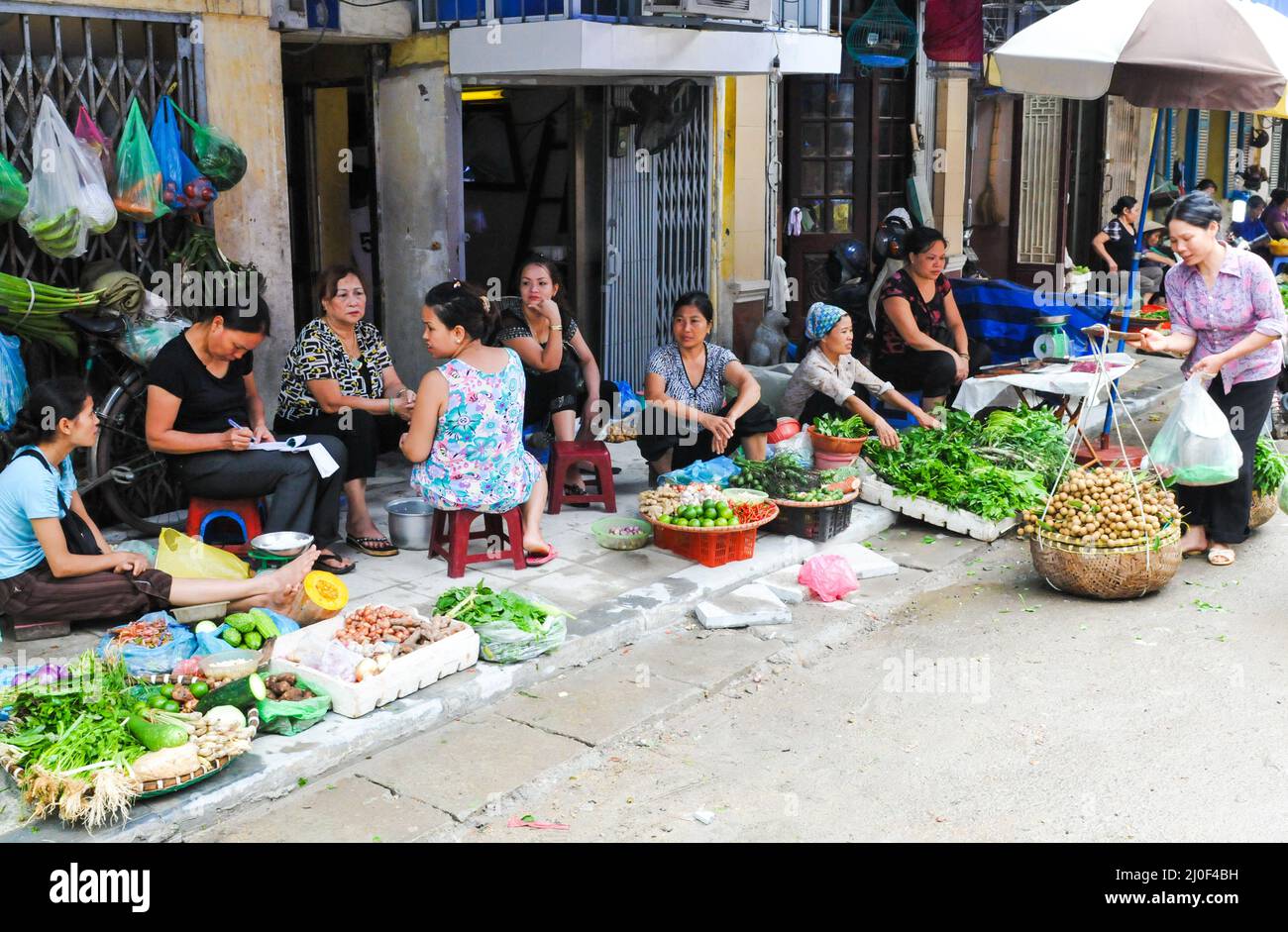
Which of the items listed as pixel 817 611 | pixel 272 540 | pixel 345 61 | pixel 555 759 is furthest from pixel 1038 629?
pixel 345 61

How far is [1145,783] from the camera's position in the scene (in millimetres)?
4887

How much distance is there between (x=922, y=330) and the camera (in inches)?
384

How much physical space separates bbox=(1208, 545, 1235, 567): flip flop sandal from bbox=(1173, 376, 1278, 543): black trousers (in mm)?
74

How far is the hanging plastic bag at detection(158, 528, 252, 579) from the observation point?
239 inches

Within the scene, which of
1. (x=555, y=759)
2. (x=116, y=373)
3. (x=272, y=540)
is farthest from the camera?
(x=116, y=373)

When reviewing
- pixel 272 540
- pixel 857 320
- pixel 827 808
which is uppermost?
pixel 857 320

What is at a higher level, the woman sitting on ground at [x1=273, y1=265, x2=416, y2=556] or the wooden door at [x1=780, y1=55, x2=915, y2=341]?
the wooden door at [x1=780, y1=55, x2=915, y2=341]

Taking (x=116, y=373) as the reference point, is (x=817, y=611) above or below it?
below

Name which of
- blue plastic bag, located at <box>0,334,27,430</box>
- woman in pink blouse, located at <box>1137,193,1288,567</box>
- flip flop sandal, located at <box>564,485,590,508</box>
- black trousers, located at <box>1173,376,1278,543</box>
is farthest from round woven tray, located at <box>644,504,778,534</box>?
blue plastic bag, located at <box>0,334,27,430</box>

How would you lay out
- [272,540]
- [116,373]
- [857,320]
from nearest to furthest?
[272,540] → [116,373] → [857,320]

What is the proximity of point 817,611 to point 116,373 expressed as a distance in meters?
3.87

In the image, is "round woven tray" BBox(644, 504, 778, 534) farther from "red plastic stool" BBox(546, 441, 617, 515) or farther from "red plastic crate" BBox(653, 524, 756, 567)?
"red plastic stool" BBox(546, 441, 617, 515)

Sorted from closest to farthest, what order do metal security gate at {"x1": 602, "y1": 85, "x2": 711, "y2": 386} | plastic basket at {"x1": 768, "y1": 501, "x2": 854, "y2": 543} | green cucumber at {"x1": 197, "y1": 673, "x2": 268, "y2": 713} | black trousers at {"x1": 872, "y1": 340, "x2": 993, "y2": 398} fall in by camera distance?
green cucumber at {"x1": 197, "y1": 673, "x2": 268, "y2": 713} < plastic basket at {"x1": 768, "y1": 501, "x2": 854, "y2": 543} < black trousers at {"x1": 872, "y1": 340, "x2": 993, "y2": 398} < metal security gate at {"x1": 602, "y1": 85, "x2": 711, "y2": 386}

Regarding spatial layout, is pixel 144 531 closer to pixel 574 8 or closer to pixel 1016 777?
pixel 574 8
